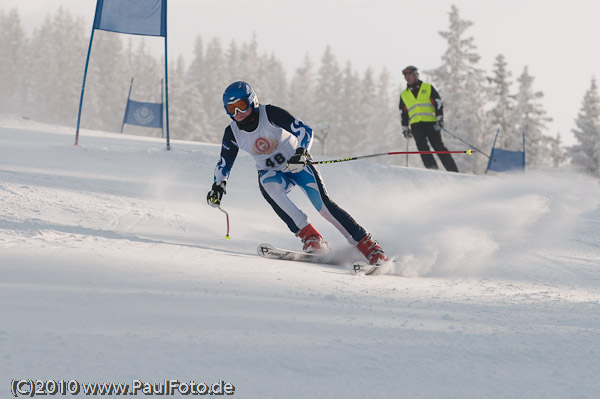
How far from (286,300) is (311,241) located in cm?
207

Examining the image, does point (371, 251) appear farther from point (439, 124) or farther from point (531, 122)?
point (531, 122)

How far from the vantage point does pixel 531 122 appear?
112 ft

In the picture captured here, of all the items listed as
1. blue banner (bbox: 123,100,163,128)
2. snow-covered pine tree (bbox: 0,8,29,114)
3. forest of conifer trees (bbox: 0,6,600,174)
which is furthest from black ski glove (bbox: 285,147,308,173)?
snow-covered pine tree (bbox: 0,8,29,114)

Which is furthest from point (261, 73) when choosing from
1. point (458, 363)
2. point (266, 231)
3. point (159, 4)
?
point (458, 363)

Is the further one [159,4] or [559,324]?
[159,4]

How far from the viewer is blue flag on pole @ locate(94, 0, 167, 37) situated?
862 cm

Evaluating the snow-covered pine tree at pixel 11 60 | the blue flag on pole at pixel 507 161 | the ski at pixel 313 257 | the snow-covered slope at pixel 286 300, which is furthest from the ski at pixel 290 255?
the snow-covered pine tree at pixel 11 60

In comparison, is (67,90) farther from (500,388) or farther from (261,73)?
(500,388)

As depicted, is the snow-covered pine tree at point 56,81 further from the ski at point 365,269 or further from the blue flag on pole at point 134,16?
the ski at point 365,269

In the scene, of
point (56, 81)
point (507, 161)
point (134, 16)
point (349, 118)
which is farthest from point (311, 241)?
point (56, 81)

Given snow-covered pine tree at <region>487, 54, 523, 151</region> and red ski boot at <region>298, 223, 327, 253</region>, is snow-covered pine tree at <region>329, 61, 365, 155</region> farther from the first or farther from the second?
red ski boot at <region>298, 223, 327, 253</region>

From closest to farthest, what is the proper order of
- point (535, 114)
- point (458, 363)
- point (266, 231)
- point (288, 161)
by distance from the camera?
1. point (458, 363)
2. point (288, 161)
3. point (266, 231)
4. point (535, 114)

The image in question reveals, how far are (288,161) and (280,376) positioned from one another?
296 cm

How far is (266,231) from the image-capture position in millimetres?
5676
